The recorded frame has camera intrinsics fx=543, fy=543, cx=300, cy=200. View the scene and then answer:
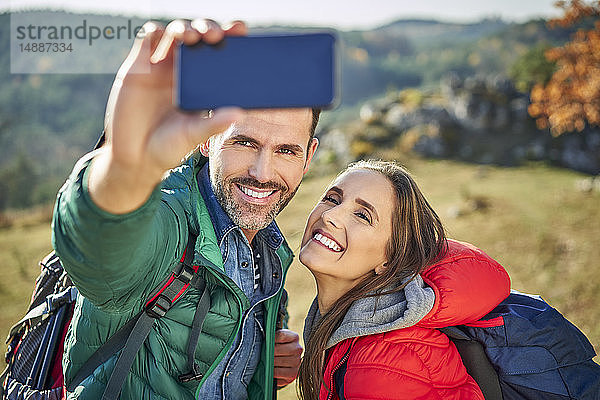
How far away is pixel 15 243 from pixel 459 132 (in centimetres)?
1142

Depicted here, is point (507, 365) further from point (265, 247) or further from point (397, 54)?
point (397, 54)

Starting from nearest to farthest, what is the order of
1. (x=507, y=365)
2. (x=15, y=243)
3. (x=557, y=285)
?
1. (x=507, y=365)
2. (x=557, y=285)
3. (x=15, y=243)

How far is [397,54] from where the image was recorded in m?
51.0

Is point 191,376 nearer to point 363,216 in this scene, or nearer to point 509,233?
point 363,216

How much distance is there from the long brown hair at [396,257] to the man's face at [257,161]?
393mm

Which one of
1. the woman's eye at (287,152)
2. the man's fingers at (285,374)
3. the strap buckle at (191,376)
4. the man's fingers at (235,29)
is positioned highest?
the man's fingers at (235,29)

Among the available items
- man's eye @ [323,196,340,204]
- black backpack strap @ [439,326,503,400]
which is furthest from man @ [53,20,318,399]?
black backpack strap @ [439,326,503,400]

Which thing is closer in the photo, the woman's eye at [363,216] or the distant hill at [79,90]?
the woman's eye at [363,216]

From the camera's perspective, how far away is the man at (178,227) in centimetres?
117

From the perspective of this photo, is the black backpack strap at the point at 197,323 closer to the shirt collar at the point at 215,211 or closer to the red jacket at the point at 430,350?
the shirt collar at the point at 215,211

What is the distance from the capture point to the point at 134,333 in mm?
1831

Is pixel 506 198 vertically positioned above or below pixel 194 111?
below

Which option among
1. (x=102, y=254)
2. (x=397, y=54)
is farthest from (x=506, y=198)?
(x=397, y=54)

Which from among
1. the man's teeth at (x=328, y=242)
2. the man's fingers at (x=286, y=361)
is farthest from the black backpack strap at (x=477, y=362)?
the man's fingers at (x=286, y=361)
